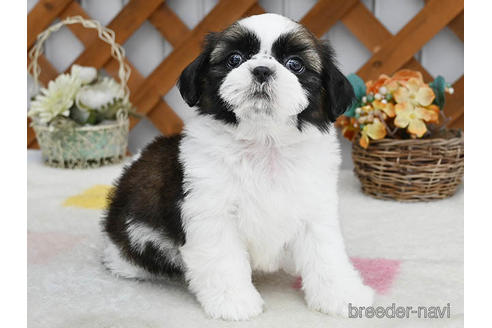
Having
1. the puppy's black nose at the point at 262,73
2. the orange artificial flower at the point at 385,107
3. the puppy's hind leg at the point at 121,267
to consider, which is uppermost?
the orange artificial flower at the point at 385,107

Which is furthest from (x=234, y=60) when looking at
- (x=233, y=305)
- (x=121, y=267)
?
(x=121, y=267)

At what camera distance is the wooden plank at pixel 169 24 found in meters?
3.44

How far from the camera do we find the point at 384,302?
1.64 meters

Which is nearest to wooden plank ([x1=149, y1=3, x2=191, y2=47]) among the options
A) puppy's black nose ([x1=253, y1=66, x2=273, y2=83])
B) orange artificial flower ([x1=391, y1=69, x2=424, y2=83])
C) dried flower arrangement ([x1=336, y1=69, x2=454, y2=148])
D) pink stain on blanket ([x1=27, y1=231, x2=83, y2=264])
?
dried flower arrangement ([x1=336, y1=69, x2=454, y2=148])

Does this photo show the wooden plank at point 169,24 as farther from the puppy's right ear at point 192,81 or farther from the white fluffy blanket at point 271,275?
the puppy's right ear at point 192,81

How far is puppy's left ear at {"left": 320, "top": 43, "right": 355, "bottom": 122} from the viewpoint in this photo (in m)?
1.55

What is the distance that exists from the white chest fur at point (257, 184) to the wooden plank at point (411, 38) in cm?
176

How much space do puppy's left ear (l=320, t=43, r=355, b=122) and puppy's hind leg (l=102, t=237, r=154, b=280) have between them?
702 mm

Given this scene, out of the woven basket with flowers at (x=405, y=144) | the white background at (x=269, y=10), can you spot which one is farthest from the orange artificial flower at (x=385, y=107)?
the white background at (x=269, y=10)

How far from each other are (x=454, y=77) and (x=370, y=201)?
1053mm

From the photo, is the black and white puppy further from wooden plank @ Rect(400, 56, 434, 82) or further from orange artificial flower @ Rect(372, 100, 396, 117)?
wooden plank @ Rect(400, 56, 434, 82)

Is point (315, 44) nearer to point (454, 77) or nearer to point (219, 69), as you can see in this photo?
point (219, 69)

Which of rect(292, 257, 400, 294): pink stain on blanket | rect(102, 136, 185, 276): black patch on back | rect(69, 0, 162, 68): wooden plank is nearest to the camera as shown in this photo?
rect(102, 136, 185, 276): black patch on back

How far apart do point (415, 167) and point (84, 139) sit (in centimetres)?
168
